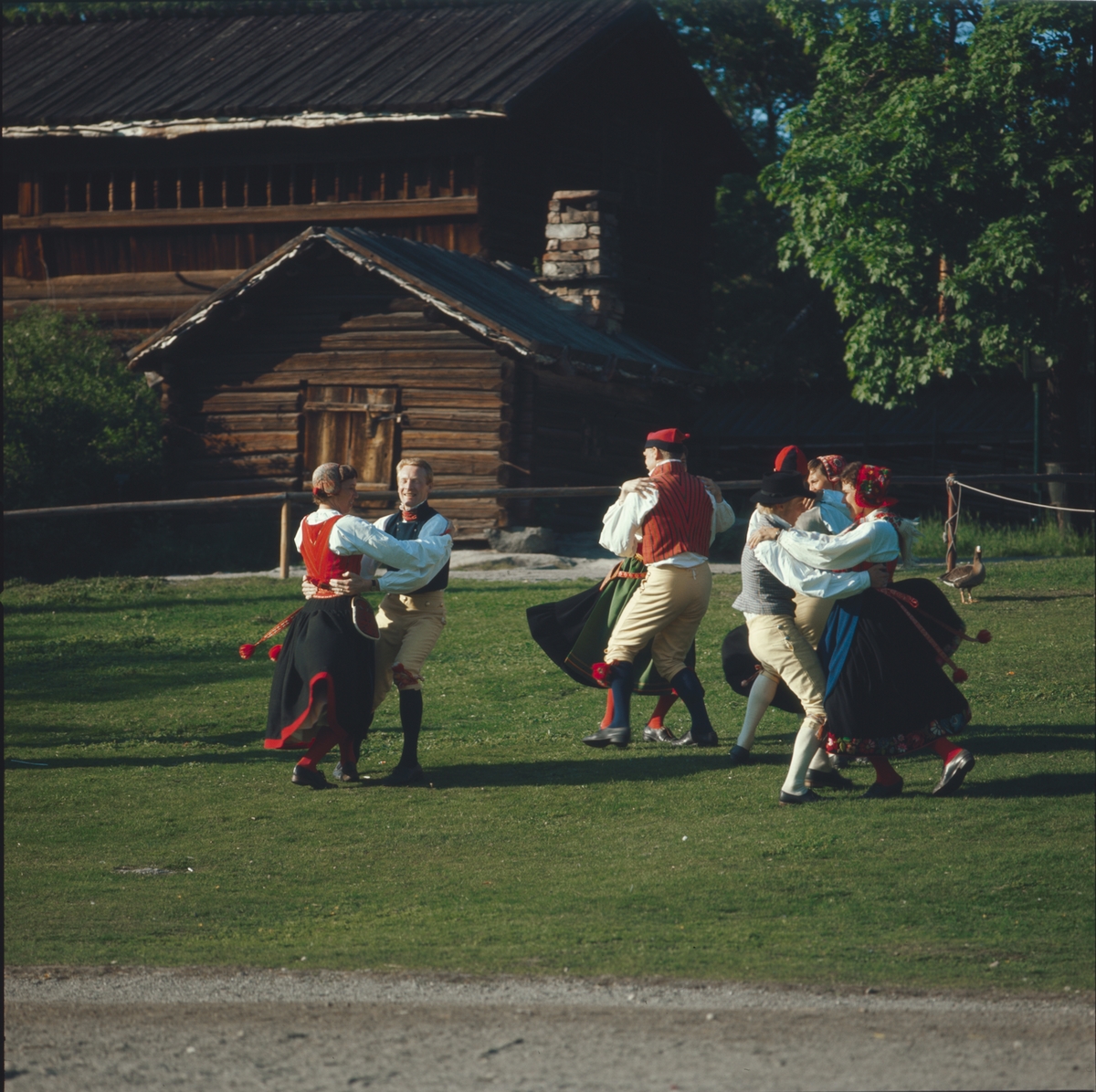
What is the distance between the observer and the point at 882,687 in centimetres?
721

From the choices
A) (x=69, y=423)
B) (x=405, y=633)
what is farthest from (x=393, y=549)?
(x=69, y=423)

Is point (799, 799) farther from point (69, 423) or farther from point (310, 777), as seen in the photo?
point (69, 423)

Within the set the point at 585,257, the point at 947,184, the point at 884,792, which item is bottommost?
the point at 884,792

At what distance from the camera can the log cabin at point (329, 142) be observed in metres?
22.3

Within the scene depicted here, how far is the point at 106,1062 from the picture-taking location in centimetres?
425

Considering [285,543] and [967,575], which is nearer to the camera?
[967,575]

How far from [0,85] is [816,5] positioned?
14.4 metres

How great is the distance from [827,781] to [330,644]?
2.91m

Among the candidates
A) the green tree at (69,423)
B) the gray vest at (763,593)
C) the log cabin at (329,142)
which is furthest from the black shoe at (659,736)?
the log cabin at (329,142)

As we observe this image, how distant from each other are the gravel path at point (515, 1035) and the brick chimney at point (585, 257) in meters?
18.0

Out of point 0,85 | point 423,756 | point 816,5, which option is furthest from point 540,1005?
point 0,85

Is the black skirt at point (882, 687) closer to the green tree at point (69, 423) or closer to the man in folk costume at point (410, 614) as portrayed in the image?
the man in folk costume at point (410, 614)

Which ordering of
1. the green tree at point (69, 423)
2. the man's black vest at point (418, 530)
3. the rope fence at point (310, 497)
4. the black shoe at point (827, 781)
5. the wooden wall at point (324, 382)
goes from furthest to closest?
the wooden wall at point (324, 382) → the green tree at point (69, 423) → the rope fence at point (310, 497) → the man's black vest at point (418, 530) → the black shoe at point (827, 781)

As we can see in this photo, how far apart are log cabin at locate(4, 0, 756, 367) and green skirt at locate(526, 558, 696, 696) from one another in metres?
13.6
